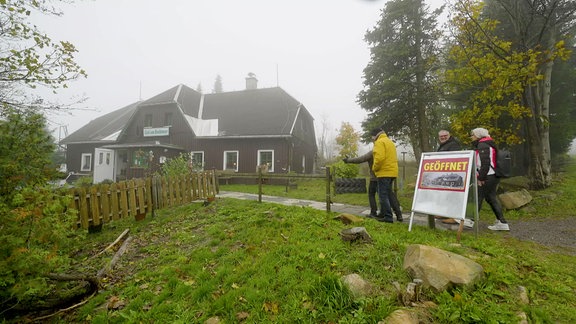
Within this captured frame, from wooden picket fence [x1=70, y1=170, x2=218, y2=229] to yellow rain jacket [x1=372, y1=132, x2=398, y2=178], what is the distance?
18.6ft

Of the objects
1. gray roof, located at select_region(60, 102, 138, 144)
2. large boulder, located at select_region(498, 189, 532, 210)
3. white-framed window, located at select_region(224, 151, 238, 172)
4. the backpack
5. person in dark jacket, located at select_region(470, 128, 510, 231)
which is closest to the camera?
person in dark jacket, located at select_region(470, 128, 510, 231)

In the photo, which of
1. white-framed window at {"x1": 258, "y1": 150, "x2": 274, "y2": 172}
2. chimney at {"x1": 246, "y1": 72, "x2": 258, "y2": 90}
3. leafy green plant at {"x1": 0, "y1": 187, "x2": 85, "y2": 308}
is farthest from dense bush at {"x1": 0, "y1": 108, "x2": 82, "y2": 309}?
chimney at {"x1": 246, "y1": 72, "x2": 258, "y2": 90}

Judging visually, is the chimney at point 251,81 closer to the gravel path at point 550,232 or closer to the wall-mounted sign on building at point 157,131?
the wall-mounted sign on building at point 157,131

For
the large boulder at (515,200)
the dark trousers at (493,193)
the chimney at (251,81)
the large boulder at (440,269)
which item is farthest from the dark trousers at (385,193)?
the chimney at (251,81)

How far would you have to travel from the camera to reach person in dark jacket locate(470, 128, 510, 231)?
5.04 m

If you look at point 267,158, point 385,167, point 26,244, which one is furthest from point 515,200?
point 267,158

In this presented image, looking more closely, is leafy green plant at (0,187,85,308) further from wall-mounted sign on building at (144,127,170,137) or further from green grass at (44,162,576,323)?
wall-mounted sign on building at (144,127,170,137)

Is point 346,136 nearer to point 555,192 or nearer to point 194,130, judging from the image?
point 194,130

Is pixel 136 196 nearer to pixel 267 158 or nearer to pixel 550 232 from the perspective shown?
pixel 550 232

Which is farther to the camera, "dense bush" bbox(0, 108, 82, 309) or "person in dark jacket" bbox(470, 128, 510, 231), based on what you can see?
"person in dark jacket" bbox(470, 128, 510, 231)

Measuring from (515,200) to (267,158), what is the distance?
1385cm

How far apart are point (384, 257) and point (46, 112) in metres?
7.41

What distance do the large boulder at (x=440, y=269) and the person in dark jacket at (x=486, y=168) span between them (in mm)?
2983

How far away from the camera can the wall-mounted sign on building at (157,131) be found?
2019cm
